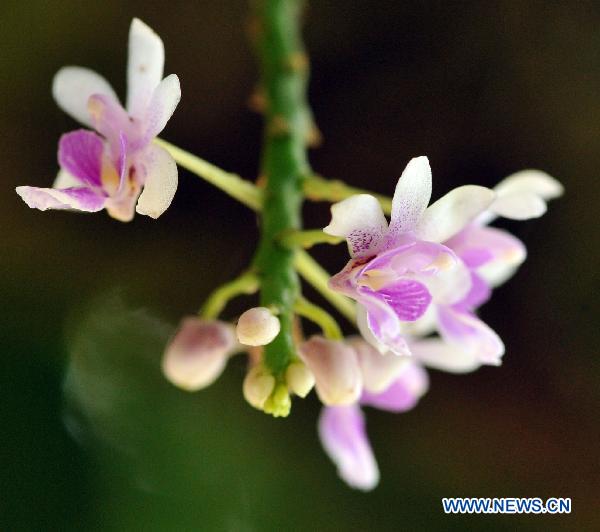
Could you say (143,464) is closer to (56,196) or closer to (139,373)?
(139,373)

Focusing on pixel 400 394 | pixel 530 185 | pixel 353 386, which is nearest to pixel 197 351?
pixel 353 386

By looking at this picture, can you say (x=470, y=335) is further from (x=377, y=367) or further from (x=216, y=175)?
(x=216, y=175)

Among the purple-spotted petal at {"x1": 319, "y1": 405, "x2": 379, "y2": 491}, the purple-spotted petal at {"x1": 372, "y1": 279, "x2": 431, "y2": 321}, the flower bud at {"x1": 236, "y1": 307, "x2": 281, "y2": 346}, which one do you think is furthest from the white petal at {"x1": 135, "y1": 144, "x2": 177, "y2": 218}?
the purple-spotted petal at {"x1": 319, "y1": 405, "x2": 379, "y2": 491}

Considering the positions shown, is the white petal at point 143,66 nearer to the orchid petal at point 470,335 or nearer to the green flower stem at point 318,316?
the green flower stem at point 318,316

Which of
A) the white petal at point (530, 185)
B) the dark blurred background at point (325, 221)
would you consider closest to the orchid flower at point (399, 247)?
the white petal at point (530, 185)

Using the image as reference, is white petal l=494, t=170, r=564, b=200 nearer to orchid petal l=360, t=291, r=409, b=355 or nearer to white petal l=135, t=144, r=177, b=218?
orchid petal l=360, t=291, r=409, b=355

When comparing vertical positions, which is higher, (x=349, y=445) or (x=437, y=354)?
(x=437, y=354)
